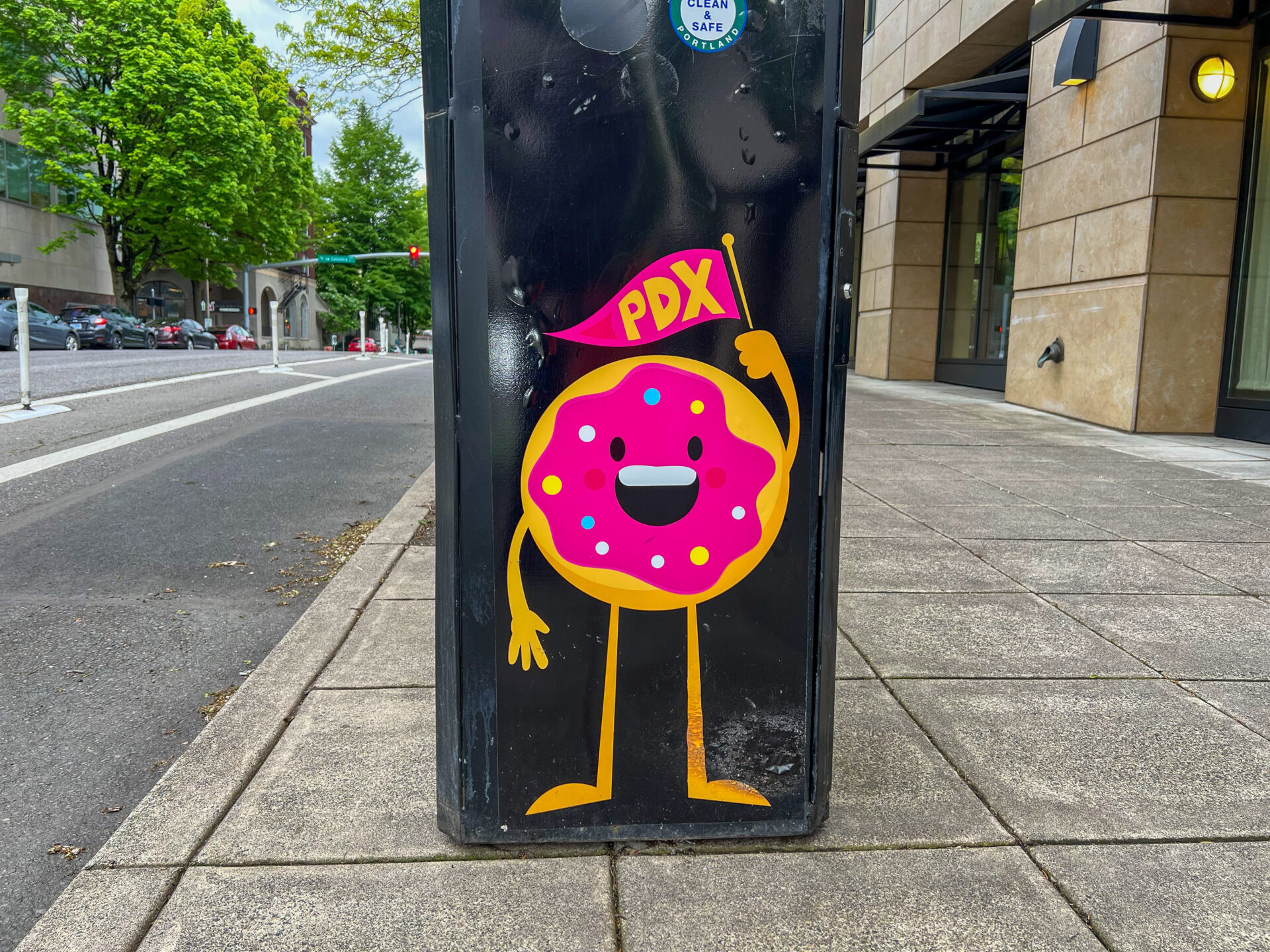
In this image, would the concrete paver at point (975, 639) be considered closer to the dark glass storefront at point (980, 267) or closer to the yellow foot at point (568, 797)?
the yellow foot at point (568, 797)

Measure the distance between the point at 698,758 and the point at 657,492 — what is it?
2.21ft

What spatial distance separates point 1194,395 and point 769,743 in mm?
9682

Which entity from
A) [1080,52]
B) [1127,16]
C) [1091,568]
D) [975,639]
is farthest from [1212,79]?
[975,639]

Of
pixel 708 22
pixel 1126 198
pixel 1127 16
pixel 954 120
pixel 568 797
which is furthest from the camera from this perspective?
pixel 954 120

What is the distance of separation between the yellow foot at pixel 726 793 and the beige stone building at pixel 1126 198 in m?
9.28

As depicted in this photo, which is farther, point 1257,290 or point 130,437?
point 1257,290

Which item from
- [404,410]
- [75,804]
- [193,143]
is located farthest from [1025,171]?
[193,143]

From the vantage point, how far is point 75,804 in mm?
A: 2693

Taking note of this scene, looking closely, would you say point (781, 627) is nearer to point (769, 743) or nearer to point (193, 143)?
point (769, 743)

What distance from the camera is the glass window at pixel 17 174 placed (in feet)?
122

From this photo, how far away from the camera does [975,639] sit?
3861 mm

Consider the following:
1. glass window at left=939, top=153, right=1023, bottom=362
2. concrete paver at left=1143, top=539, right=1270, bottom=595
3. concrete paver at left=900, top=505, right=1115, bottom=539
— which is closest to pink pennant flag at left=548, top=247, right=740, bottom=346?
concrete paver at left=1143, top=539, right=1270, bottom=595

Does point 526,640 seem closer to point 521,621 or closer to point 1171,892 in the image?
point 521,621

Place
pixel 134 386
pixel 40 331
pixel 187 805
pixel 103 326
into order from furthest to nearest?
pixel 103 326 → pixel 40 331 → pixel 134 386 → pixel 187 805
